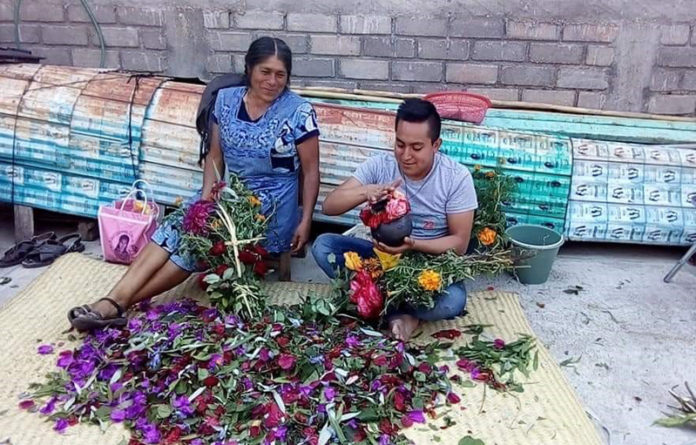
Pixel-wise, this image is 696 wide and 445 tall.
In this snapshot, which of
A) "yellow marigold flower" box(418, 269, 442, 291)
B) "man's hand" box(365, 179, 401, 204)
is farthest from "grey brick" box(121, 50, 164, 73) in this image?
"yellow marigold flower" box(418, 269, 442, 291)

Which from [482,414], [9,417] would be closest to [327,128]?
[482,414]

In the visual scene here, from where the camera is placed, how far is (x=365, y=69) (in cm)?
449

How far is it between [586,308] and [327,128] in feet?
5.66

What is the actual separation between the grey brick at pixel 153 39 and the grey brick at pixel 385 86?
55.6 inches

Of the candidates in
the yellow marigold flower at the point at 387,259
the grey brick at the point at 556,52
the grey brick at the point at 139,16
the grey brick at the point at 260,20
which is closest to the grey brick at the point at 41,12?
the grey brick at the point at 139,16

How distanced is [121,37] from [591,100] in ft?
10.8

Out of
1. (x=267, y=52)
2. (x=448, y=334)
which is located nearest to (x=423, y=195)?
(x=448, y=334)

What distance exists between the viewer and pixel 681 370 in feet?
9.30

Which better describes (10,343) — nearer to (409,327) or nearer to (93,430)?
(93,430)

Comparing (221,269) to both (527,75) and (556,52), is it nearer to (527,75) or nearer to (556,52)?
(527,75)

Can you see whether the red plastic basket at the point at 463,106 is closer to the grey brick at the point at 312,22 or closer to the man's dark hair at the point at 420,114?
the grey brick at the point at 312,22

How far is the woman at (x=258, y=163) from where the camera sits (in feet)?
9.66

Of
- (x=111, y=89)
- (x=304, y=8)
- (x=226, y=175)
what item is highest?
(x=304, y=8)

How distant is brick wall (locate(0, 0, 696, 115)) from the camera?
14.3ft
